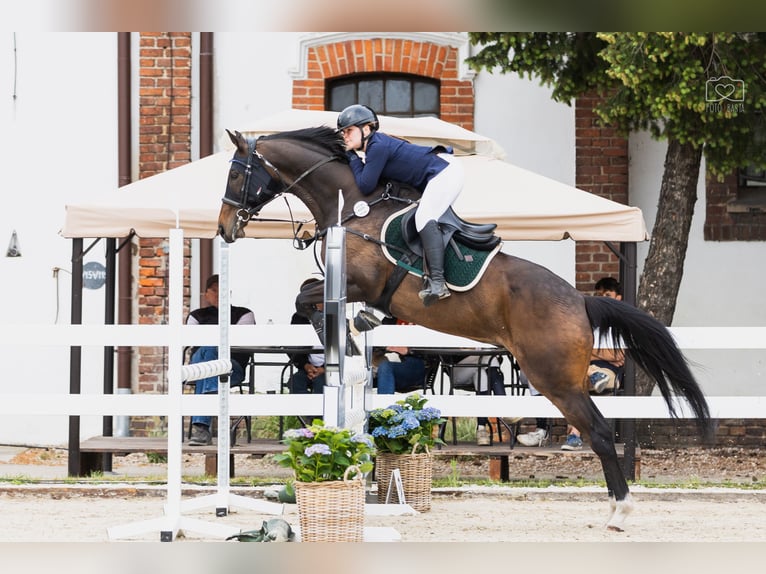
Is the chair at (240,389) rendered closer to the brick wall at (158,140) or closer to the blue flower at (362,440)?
Answer: the brick wall at (158,140)

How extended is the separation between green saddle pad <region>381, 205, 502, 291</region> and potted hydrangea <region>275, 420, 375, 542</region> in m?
1.12

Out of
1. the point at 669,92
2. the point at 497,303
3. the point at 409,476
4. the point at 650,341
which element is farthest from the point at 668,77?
the point at 409,476

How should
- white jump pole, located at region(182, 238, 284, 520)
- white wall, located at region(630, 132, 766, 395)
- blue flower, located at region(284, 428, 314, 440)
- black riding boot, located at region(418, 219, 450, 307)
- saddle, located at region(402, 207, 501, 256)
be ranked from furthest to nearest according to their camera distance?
white wall, located at region(630, 132, 766, 395), white jump pole, located at region(182, 238, 284, 520), saddle, located at region(402, 207, 501, 256), black riding boot, located at region(418, 219, 450, 307), blue flower, located at region(284, 428, 314, 440)

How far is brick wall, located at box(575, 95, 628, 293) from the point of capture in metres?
10.8

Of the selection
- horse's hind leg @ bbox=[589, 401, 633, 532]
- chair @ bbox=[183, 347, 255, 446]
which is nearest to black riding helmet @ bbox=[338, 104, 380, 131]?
horse's hind leg @ bbox=[589, 401, 633, 532]

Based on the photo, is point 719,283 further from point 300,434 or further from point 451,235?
point 300,434

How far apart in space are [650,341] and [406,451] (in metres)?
1.68

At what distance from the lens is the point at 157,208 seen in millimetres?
7836

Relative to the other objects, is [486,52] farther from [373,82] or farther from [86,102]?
[86,102]

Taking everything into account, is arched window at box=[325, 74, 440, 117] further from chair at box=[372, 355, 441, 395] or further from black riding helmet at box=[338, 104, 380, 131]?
black riding helmet at box=[338, 104, 380, 131]

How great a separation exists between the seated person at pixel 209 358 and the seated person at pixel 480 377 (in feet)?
5.78

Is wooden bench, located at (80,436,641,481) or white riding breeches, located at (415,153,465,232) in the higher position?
white riding breeches, located at (415,153,465,232)

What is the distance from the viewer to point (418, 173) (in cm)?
560
